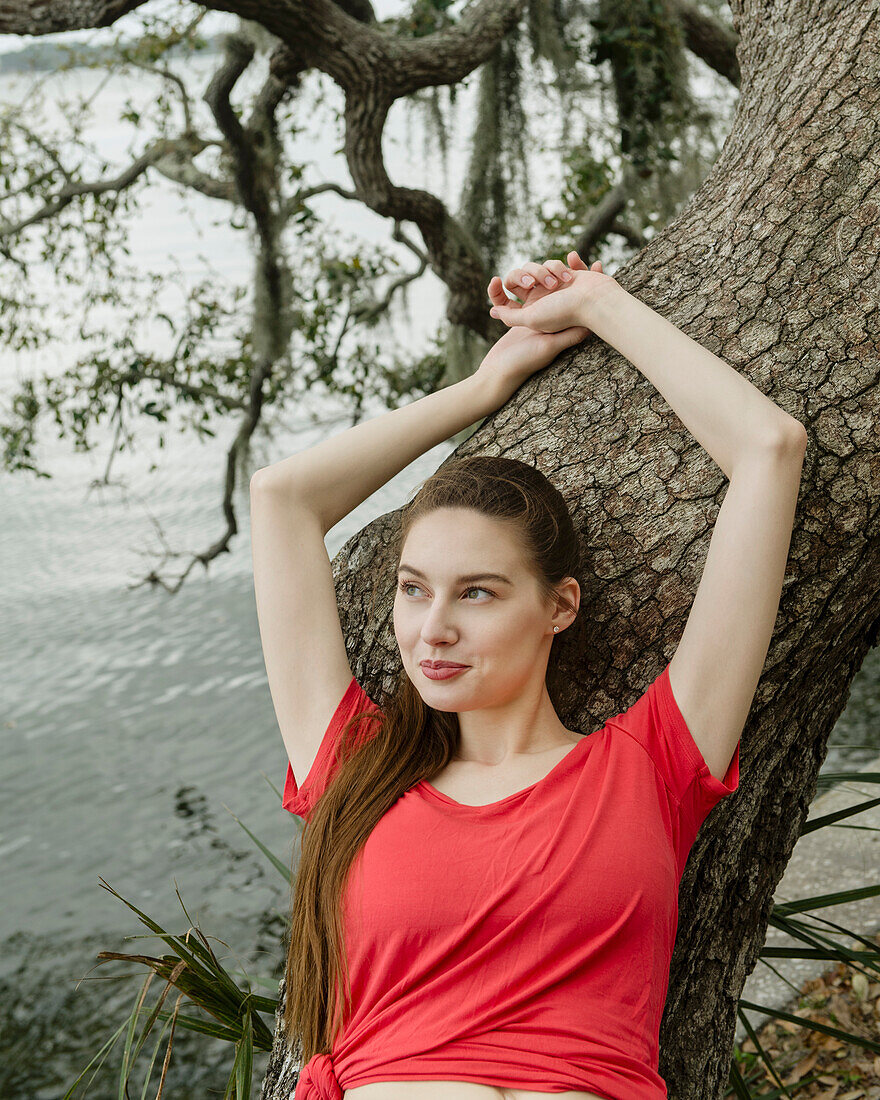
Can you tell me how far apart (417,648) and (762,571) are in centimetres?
50

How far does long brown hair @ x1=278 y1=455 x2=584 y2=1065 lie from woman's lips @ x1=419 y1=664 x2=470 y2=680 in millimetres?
152

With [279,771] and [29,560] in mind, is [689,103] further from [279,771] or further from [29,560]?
[29,560]

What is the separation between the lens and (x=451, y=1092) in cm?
126

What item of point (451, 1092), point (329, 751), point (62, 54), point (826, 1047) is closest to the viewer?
point (451, 1092)

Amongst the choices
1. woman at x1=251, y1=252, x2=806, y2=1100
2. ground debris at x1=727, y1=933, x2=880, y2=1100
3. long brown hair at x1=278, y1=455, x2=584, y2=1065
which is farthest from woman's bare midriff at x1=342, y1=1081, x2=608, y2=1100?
ground debris at x1=727, y1=933, x2=880, y2=1100

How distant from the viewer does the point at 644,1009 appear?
132 cm

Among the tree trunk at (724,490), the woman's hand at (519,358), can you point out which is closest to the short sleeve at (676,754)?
the tree trunk at (724,490)

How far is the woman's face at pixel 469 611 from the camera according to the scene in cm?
144

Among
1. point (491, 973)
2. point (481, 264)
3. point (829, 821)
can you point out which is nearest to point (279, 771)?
point (481, 264)

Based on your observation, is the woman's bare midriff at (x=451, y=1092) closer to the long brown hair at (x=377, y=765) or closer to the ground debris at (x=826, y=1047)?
the long brown hair at (x=377, y=765)

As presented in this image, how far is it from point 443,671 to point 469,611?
0.09 metres

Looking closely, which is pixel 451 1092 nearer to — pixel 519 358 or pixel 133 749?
pixel 519 358

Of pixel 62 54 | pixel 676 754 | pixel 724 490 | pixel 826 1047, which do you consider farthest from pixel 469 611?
pixel 62 54

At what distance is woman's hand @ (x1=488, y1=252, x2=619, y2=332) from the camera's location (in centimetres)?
172
